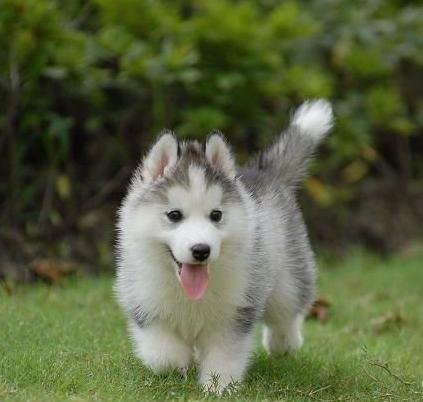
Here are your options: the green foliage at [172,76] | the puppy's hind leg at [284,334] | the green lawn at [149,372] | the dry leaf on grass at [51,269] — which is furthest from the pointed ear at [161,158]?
the dry leaf on grass at [51,269]

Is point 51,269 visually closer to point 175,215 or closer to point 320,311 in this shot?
point 320,311

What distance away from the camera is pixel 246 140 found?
9828 millimetres

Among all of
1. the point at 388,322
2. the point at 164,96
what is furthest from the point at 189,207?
the point at 164,96

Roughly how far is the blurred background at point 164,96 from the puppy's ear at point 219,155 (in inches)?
124

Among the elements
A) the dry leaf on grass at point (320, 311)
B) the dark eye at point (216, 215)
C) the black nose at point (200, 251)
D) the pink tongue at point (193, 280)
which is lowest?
the dry leaf on grass at point (320, 311)

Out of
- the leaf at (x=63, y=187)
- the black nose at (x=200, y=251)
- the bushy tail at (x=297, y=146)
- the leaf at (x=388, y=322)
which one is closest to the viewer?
the black nose at (x=200, y=251)

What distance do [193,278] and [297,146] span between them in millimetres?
1739

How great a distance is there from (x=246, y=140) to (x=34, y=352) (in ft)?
16.7

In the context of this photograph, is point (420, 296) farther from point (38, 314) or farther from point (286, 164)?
point (38, 314)

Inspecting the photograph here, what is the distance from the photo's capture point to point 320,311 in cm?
728

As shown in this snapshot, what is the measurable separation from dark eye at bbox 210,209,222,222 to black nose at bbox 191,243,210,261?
0.24 m

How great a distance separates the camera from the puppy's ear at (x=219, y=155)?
189 inches

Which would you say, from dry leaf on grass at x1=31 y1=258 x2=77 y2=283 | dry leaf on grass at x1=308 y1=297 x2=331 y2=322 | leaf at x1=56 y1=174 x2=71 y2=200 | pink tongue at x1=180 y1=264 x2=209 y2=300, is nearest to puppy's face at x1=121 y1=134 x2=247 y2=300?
pink tongue at x1=180 y1=264 x2=209 y2=300

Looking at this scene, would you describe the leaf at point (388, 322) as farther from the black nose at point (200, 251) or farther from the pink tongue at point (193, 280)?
the black nose at point (200, 251)
